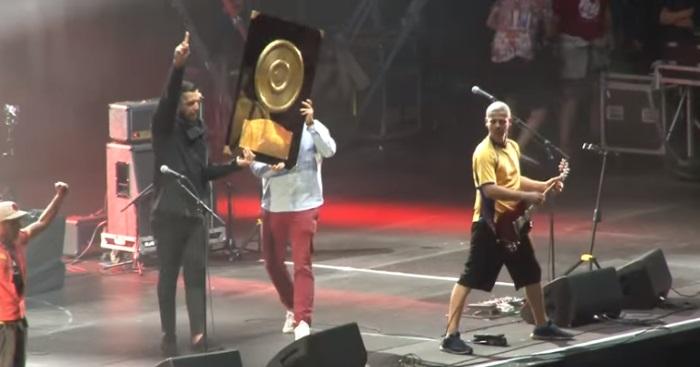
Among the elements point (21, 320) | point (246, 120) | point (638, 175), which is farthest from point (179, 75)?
point (638, 175)

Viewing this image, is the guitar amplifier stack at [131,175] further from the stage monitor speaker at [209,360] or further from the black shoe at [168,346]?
the stage monitor speaker at [209,360]

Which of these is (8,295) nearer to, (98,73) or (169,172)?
(169,172)

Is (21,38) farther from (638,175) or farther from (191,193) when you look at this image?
(191,193)

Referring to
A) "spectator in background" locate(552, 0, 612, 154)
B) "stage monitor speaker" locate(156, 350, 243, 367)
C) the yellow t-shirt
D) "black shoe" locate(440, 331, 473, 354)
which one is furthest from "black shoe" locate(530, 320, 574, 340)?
"spectator in background" locate(552, 0, 612, 154)

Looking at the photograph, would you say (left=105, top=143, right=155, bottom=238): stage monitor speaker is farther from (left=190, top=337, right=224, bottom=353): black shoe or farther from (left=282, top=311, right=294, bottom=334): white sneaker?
(left=190, top=337, right=224, bottom=353): black shoe

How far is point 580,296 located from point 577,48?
890 centimetres

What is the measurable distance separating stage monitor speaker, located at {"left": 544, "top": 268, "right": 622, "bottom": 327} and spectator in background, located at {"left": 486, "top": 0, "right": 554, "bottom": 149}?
7.90 metres

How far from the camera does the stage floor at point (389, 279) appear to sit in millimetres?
12781

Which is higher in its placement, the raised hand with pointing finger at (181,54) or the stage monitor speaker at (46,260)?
the raised hand with pointing finger at (181,54)

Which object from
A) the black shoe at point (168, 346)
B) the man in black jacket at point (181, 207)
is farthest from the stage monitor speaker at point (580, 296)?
the black shoe at point (168, 346)

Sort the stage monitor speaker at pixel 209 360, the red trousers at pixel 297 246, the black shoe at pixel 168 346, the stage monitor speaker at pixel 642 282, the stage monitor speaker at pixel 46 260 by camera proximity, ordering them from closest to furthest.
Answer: the stage monitor speaker at pixel 209 360 → the black shoe at pixel 168 346 → the red trousers at pixel 297 246 → the stage monitor speaker at pixel 642 282 → the stage monitor speaker at pixel 46 260

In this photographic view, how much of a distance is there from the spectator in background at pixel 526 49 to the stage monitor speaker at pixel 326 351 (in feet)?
35.5

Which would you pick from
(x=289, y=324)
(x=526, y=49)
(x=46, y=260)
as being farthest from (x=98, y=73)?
(x=289, y=324)

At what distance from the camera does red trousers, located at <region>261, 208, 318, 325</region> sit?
12.5 metres
